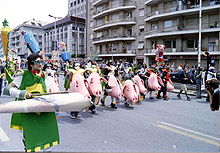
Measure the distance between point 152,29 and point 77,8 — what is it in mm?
30226

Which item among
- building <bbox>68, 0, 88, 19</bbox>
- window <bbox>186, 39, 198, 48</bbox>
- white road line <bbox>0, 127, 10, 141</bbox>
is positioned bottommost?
white road line <bbox>0, 127, 10, 141</bbox>

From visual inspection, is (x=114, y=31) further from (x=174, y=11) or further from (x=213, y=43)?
(x=213, y=43)

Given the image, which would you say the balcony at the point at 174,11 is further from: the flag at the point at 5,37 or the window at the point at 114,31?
the flag at the point at 5,37

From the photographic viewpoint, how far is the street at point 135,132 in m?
3.76

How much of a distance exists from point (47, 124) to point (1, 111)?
69 cm

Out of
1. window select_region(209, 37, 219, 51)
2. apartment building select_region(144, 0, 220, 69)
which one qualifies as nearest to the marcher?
apartment building select_region(144, 0, 220, 69)

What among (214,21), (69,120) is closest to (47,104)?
(69,120)

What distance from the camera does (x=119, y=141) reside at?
402 cm

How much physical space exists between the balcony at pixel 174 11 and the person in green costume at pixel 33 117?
24.4 meters

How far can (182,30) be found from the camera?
24406 mm

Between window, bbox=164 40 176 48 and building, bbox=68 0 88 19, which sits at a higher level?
building, bbox=68 0 88 19

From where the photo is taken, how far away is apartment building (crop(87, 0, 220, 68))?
76.1ft

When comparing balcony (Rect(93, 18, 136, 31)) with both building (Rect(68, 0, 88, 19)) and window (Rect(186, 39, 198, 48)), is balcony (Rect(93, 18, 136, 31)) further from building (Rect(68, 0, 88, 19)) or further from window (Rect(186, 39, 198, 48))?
building (Rect(68, 0, 88, 19))

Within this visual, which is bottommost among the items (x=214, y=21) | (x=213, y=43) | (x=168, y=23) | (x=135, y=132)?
(x=135, y=132)
